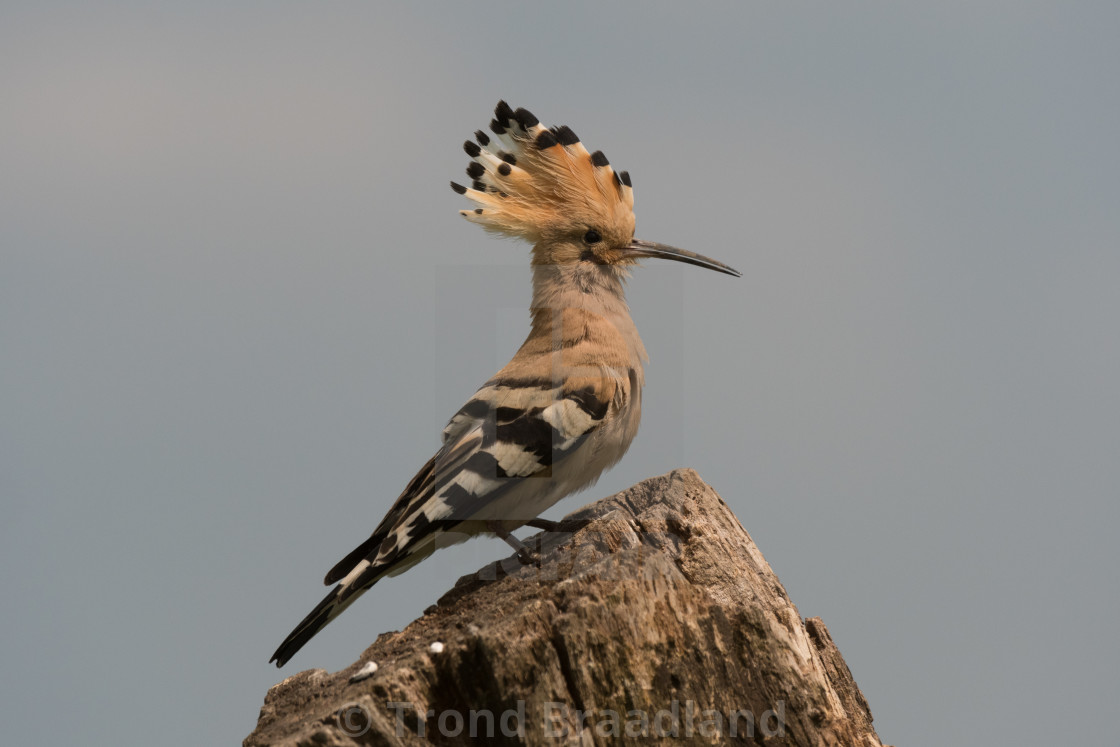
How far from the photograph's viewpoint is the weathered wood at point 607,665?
2523 millimetres

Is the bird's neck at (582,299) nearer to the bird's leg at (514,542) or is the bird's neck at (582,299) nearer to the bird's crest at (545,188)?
the bird's crest at (545,188)

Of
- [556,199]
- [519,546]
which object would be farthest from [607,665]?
[556,199]

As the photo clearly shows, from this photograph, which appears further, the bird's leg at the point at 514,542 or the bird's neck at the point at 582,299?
the bird's neck at the point at 582,299

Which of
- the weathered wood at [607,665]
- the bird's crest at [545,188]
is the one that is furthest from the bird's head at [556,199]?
the weathered wood at [607,665]

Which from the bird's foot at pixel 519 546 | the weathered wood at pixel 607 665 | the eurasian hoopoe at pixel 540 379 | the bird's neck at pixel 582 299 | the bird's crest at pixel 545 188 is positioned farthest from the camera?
the bird's crest at pixel 545 188

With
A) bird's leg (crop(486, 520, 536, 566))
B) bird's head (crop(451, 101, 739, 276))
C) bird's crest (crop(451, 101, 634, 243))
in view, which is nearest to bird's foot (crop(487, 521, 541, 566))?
bird's leg (crop(486, 520, 536, 566))

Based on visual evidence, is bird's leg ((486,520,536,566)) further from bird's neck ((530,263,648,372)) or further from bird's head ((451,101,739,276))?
bird's head ((451,101,739,276))

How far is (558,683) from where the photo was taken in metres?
2.57

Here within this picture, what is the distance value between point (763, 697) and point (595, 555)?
0.61 m

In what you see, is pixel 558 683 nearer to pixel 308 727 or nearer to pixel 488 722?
pixel 488 722

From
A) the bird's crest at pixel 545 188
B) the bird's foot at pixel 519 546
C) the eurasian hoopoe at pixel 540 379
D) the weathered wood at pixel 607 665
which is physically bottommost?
the weathered wood at pixel 607 665

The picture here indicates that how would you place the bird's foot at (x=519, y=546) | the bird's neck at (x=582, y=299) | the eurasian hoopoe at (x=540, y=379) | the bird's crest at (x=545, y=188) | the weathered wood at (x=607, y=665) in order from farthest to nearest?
the bird's crest at (x=545, y=188), the bird's neck at (x=582, y=299), the eurasian hoopoe at (x=540, y=379), the bird's foot at (x=519, y=546), the weathered wood at (x=607, y=665)

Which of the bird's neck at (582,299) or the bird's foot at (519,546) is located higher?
the bird's neck at (582,299)

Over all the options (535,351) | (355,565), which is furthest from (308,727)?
(535,351)
